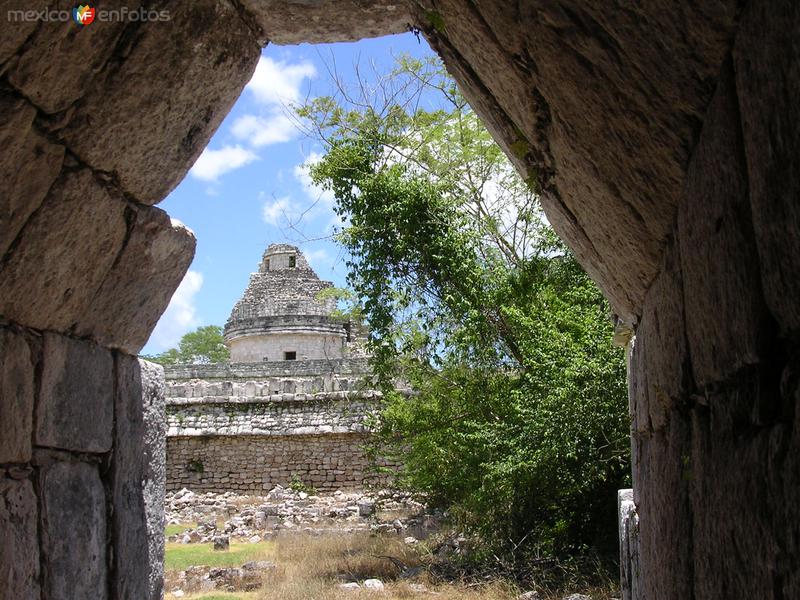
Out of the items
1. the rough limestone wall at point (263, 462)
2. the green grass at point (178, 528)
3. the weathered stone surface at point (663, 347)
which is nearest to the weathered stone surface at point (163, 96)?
the weathered stone surface at point (663, 347)

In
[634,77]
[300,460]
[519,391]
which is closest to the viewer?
[634,77]

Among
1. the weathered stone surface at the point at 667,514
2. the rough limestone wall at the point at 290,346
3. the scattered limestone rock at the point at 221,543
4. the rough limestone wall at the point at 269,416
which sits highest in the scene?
the rough limestone wall at the point at 290,346

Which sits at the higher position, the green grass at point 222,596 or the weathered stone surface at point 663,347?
the weathered stone surface at point 663,347

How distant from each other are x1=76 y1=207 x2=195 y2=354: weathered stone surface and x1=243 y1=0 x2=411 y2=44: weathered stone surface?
40.4 inches

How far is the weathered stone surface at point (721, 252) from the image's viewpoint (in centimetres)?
163

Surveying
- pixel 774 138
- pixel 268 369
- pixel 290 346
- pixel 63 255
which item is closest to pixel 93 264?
pixel 63 255

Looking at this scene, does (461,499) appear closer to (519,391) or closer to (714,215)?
(519,391)

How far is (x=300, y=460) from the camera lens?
20375 millimetres

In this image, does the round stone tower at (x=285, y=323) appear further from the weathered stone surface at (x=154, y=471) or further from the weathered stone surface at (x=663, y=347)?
the weathered stone surface at (x=663, y=347)

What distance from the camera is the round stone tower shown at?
102 feet

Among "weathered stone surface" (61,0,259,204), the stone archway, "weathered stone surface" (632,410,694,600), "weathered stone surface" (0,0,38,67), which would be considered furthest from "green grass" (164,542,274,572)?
"weathered stone surface" (0,0,38,67)

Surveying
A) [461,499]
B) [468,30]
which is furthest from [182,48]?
[461,499]

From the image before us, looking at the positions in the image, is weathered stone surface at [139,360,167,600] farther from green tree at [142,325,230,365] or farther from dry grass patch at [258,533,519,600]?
green tree at [142,325,230,365]

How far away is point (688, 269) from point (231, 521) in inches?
645
